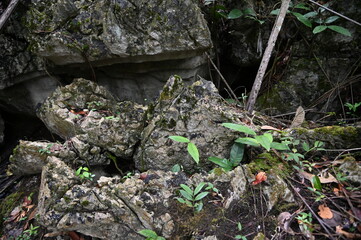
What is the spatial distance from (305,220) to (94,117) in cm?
240

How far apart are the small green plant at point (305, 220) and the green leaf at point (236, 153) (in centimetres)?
65

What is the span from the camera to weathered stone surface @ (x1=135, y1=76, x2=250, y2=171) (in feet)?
7.97

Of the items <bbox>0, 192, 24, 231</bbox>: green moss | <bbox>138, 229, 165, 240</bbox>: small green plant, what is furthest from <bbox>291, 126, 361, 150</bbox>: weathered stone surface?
<bbox>0, 192, 24, 231</bbox>: green moss

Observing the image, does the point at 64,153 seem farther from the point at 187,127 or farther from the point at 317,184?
the point at 317,184

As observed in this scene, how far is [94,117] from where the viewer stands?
9.46 ft

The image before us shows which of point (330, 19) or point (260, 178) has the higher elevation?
point (330, 19)

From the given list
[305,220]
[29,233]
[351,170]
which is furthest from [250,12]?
[29,233]

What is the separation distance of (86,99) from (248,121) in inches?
84.1

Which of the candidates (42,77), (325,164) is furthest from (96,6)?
(325,164)

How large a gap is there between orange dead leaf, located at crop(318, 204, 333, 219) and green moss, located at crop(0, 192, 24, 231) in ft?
10.8

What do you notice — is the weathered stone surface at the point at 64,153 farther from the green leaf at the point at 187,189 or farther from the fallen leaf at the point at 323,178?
the fallen leaf at the point at 323,178

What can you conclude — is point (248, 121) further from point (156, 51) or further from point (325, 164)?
point (156, 51)

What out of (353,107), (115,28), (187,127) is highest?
(115,28)

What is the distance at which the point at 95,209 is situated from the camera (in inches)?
76.7
